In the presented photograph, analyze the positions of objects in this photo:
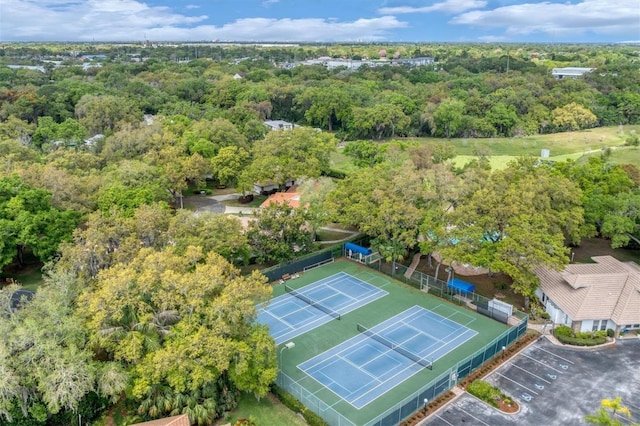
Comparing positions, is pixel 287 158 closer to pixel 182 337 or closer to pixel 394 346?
pixel 394 346

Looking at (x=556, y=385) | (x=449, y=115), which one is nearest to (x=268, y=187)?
(x=556, y=385)

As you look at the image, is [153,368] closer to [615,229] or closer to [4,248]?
[4,248]

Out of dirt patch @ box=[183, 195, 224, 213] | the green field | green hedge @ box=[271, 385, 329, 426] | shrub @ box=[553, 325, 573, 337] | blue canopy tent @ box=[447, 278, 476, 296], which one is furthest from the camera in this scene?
the green field

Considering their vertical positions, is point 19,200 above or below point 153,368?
above

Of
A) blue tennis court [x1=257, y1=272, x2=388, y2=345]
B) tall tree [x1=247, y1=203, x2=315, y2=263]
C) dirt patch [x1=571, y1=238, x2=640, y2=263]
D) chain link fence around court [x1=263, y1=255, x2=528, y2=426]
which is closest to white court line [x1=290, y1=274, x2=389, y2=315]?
blue tennis court [x1=257, y1=272, x2=388, y2=345]

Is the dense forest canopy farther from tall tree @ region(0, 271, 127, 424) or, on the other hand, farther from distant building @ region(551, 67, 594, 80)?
distant building @ region(551, 67, 594, 80)

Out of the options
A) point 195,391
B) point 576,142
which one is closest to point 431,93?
point 576,142
